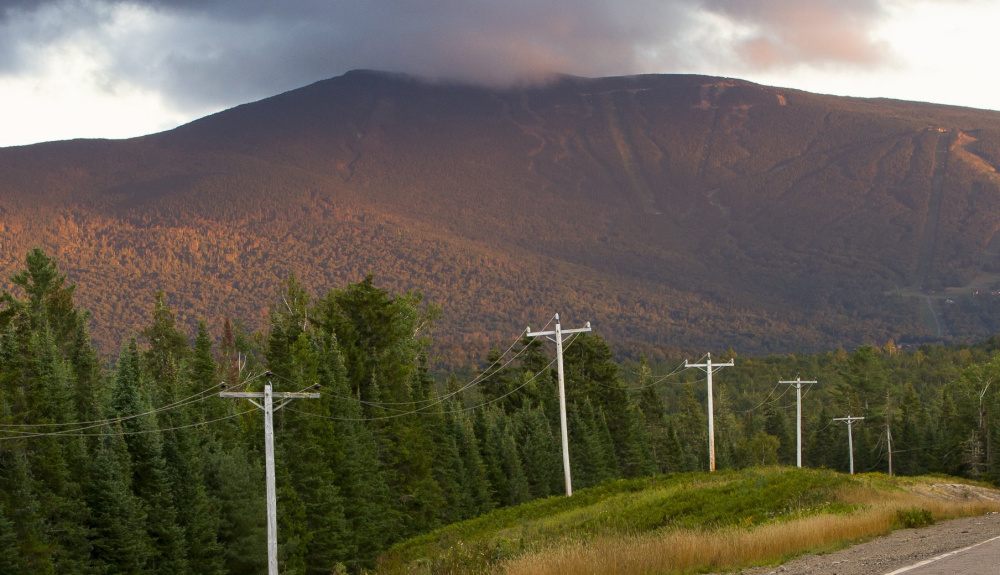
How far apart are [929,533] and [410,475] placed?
3683 cm

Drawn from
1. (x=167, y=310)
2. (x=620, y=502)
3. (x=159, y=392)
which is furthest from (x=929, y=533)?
(x=167, y=310)

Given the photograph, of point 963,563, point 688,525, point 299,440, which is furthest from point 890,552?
point 299,440

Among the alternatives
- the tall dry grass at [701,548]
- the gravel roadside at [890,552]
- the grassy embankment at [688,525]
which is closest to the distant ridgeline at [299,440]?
the grassy embankment at [688,525]

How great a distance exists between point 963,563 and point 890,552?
2485 millimetres

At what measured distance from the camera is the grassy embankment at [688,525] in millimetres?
19109

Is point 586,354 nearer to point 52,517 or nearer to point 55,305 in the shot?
point 55,305

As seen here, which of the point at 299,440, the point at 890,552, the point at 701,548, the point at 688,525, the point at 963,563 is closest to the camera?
the point at 963,563

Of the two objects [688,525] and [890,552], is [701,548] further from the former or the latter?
[688,525]

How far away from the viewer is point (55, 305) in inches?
2391

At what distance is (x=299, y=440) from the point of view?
44969 millimetres

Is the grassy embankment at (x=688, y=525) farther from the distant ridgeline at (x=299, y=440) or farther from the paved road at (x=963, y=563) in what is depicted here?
the distant ridgeline at (x=299, y=440)

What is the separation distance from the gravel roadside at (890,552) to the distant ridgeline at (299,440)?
1488cm

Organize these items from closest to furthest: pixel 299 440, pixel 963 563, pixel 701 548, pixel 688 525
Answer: pixel 963 563, pixel 701 548, pixel 688 525, pixel 299 440

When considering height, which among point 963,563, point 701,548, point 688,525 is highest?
point 963,563
